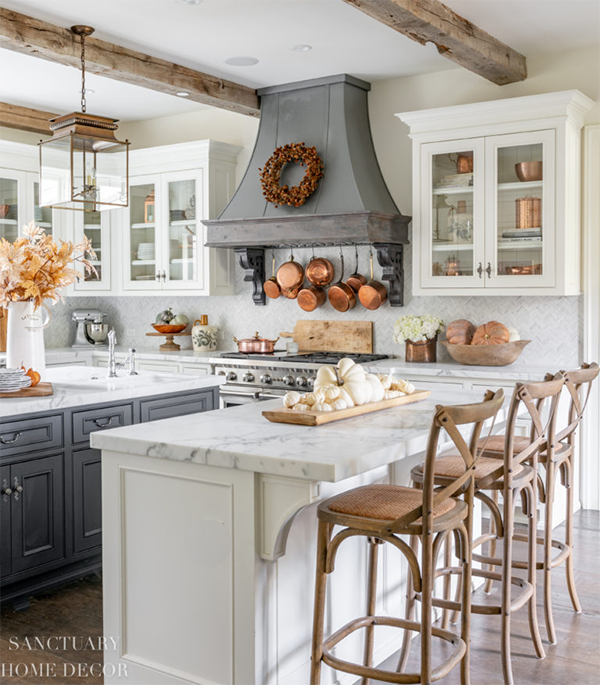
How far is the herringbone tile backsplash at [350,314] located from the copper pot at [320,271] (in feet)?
0.26

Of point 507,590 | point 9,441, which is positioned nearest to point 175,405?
point 9,441

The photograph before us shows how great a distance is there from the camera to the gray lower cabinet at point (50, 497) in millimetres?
3330

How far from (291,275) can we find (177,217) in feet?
3.57

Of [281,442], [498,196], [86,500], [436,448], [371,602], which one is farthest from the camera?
[498,196]

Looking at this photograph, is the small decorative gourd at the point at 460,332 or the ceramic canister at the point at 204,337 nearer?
the small decorative gourd at the point at 460,332

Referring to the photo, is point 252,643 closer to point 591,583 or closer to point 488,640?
point 488,640

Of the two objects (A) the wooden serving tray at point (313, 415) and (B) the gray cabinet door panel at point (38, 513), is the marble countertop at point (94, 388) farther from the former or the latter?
(A) the wooden serving tray at point (313, 415)

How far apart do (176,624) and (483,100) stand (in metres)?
3.95

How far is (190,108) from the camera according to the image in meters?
6.37

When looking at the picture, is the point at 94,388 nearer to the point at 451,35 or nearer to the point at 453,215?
the point at 453,215

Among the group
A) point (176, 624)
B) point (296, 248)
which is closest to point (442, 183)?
point (296, 248)

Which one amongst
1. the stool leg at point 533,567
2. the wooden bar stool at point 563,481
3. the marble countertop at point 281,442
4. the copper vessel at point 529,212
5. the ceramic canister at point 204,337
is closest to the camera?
the marble countertop at point 281,442

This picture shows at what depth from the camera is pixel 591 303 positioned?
188 inches

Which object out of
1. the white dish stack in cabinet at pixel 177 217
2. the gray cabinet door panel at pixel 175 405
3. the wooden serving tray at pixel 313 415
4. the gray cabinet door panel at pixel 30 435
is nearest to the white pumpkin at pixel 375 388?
the wooden serving tray at pixel 313 415
